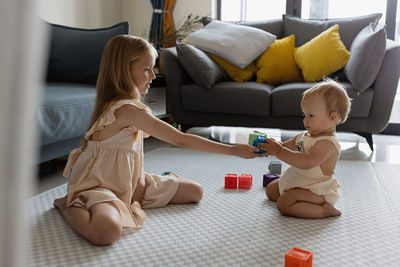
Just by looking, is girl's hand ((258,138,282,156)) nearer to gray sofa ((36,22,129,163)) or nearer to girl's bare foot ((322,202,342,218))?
girl's bare foot ((322,202,342,218))

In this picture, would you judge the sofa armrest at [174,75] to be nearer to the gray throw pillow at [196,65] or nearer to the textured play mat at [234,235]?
the gray throw pillow at [196,65]

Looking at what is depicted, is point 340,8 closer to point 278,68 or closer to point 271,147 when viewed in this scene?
point 278,68

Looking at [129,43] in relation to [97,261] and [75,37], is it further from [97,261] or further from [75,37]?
[75,37]

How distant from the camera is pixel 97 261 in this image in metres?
1.25

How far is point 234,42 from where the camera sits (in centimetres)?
332

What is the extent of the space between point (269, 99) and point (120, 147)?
5.04 ft

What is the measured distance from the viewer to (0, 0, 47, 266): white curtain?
0.99ft

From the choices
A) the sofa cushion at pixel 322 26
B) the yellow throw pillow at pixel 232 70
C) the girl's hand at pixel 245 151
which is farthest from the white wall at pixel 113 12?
the girl's hand at pixel 245 151

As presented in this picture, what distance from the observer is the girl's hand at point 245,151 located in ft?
4.96

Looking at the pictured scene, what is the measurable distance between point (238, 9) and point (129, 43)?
303cm

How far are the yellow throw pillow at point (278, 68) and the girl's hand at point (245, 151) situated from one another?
1.84 m

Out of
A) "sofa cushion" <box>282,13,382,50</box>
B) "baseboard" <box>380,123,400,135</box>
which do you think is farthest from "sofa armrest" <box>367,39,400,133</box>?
"baseboard" <box>380,123,400,135</box>

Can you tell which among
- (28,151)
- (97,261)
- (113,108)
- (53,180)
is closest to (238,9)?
(53,180)

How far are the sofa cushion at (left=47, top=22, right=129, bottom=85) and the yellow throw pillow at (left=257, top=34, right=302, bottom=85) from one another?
3.59ft
